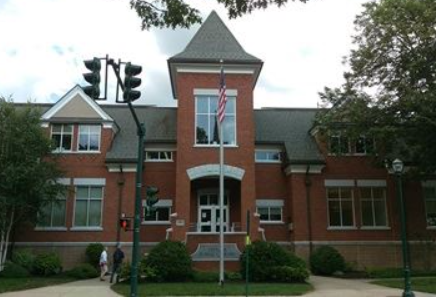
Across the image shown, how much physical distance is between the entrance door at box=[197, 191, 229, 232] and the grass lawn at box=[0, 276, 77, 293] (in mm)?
9062

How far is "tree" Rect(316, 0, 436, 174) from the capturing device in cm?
2472

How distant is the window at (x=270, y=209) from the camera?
3256 cm

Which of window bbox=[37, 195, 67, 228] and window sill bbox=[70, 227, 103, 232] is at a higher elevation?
window bbox=[37, 195, 67, 228]

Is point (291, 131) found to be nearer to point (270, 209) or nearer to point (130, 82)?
point (270, 209)

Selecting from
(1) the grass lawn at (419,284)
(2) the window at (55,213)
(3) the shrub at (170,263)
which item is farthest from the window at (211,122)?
(1) the grass lawn at (419,284)

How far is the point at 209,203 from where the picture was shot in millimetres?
32250

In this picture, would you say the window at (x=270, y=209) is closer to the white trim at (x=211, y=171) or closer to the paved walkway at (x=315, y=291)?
the white trim at (x=211, y=171)

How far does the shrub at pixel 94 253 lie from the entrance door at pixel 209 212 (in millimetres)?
6401

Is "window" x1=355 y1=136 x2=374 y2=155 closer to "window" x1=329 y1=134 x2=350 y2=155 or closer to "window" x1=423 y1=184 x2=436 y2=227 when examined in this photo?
"window" x1=329 y1=134 x2=350 y2=155

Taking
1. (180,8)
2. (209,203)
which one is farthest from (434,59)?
(180,8)

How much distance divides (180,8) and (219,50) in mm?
23432

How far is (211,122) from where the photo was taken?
3019 centimetres

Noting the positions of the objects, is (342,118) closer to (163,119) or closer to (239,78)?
(239,78)

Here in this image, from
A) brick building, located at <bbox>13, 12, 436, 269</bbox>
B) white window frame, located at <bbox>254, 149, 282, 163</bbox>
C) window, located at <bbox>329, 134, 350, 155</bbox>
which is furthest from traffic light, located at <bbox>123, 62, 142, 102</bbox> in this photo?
white window frame, located at <bbox>254, 149, 282, 163</bbox>
